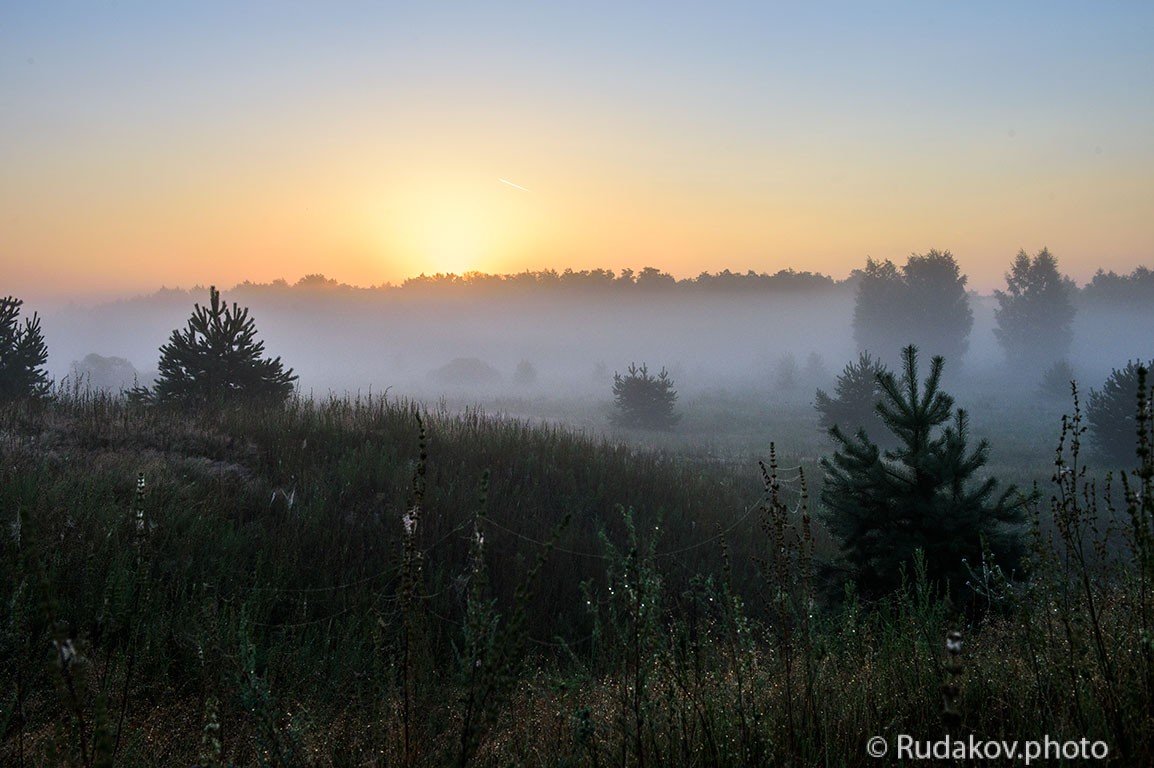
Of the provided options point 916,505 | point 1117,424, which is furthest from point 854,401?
point 916,505

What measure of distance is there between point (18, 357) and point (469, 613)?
615 inches

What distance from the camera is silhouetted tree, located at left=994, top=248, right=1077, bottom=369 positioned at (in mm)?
64562

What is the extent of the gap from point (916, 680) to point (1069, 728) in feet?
2.73

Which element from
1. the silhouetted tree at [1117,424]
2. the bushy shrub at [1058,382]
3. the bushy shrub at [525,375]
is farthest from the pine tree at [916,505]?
the bushy shrub at [525,375]

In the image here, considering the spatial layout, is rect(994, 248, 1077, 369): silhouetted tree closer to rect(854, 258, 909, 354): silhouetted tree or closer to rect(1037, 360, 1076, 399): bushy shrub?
rect(854, 258, 909, 354): silhouetted tree

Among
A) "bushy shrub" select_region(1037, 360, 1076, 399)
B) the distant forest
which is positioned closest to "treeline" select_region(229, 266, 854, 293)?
the distant forest

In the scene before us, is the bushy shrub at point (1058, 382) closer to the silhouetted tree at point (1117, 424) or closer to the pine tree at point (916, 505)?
the silhouetted tree at point (1117, 424)

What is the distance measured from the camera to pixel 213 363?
45.5 ft

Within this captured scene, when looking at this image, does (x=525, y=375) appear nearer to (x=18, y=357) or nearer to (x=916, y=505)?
(x=18, y=357)

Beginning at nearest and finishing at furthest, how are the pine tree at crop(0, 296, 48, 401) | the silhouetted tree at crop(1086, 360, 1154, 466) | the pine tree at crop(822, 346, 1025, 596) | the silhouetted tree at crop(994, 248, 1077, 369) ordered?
the pine tree at crop(822, 346, 1025, 596)
the pine tree at crop(0, 296, 48, 401)
the silhouetted tree at crop(1086, 360, 1154, 466)
the silhouetted tree at crop(994, 248, 1077, 369)

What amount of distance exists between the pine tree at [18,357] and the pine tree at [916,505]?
14593mm

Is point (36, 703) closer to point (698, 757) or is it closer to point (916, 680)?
point (698, 757)

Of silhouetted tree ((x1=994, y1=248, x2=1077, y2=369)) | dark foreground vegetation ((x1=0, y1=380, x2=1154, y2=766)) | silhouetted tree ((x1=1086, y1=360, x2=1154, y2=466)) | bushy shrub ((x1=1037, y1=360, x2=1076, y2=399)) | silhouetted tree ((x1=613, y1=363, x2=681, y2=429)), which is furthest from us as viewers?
silhouetted tree ((x1=994, y1=248, x2=1077, y2=369))

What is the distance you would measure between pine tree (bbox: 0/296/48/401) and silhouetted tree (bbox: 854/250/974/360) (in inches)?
2537
